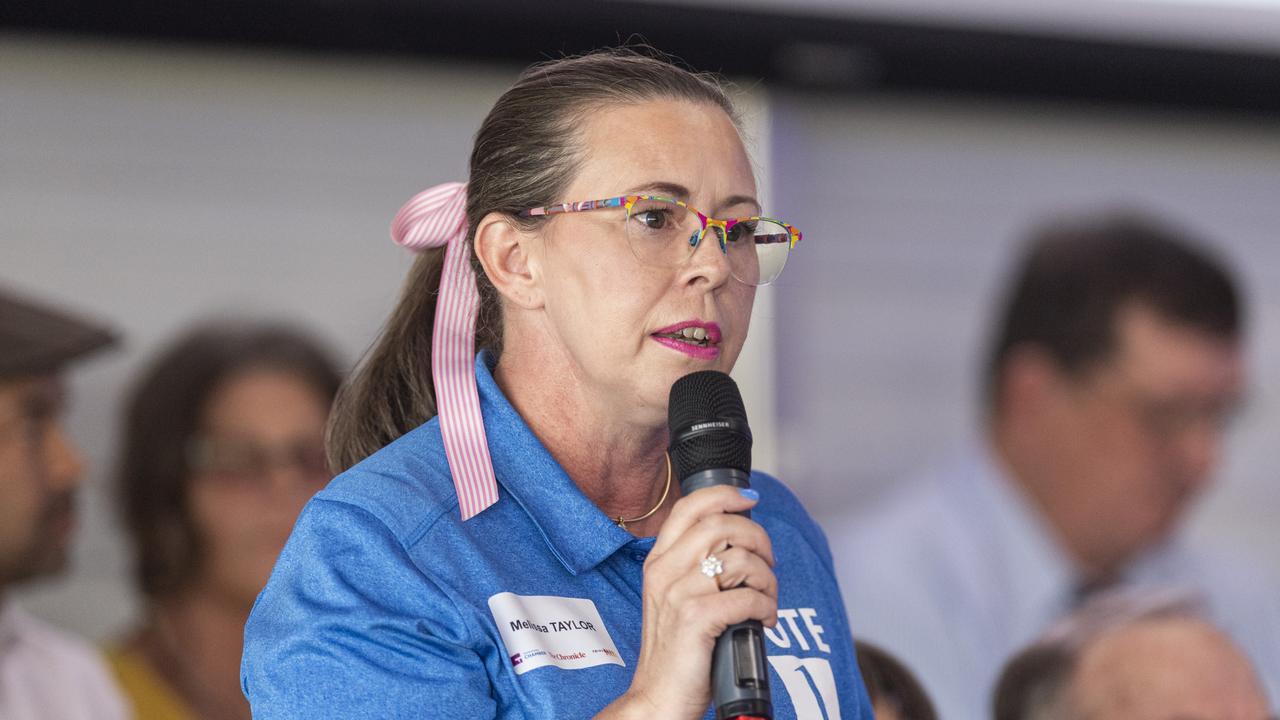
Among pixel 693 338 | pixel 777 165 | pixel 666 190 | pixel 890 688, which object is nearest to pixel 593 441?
pixel 693 338

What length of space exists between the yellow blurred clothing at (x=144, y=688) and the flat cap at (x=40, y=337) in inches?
30.1

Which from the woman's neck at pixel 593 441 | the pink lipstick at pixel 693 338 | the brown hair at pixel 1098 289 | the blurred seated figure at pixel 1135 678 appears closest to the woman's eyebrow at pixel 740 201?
the pink lipstick at pixel 693 338

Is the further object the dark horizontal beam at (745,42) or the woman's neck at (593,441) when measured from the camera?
the dark horizontal beam at (745,42)

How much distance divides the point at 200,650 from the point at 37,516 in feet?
1.75

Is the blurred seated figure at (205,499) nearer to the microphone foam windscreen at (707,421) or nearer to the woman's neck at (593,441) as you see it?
the woman's neck at (593,441)

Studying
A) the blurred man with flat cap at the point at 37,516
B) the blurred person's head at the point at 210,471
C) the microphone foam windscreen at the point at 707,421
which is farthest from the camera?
the blurred person's head at the point at 210,471

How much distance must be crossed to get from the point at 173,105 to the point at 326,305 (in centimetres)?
70

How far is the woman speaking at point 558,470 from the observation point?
1.31 meters

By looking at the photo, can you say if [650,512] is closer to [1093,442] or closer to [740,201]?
[740,201]

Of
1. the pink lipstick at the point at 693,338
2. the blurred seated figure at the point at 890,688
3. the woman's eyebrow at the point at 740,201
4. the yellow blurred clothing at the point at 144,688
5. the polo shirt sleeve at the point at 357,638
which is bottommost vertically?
the yellow blurred clothing at the point at 144,688

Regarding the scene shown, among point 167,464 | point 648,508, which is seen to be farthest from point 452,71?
point 648,508

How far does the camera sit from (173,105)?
383cm

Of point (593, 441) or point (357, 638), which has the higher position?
point (593, 441)

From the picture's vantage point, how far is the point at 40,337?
362 cm
